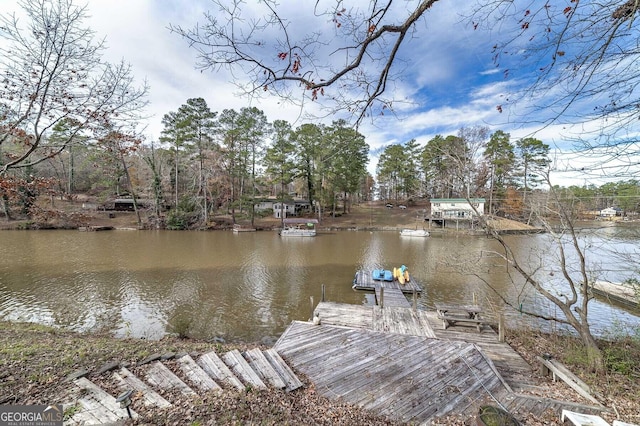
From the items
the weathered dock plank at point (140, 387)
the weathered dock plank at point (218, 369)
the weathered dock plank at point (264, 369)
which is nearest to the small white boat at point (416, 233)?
the weathered dock plank at point (264, 369)

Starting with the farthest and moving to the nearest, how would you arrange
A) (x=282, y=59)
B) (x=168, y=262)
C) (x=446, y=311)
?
(x=168, y=262) → (x=446, y=311) → (x=282, y=59)

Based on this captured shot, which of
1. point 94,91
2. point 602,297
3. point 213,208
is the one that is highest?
point 94,91

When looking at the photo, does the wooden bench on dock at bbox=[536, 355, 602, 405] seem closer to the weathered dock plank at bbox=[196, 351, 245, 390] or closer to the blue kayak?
the weathered dock plank at bbox=[196, 351, 245, 390]

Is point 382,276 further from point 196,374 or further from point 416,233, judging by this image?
point 416,233

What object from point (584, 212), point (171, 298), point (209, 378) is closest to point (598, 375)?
point (584, 212)

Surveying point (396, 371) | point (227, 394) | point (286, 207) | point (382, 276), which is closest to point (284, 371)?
point (227, 394)

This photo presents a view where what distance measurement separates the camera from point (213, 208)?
3134 cm

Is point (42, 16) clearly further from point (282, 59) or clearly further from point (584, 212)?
point (584, 212)

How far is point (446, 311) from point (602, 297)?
8.01 m

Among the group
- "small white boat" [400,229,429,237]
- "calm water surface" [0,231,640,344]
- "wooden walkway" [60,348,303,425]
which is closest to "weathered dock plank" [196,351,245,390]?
"wooden walkway" [60,348,303,425]

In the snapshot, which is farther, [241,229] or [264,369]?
[241,229]

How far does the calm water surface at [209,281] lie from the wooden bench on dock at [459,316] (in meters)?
0.77

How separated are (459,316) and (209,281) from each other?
985cm

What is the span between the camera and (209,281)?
11.3m
